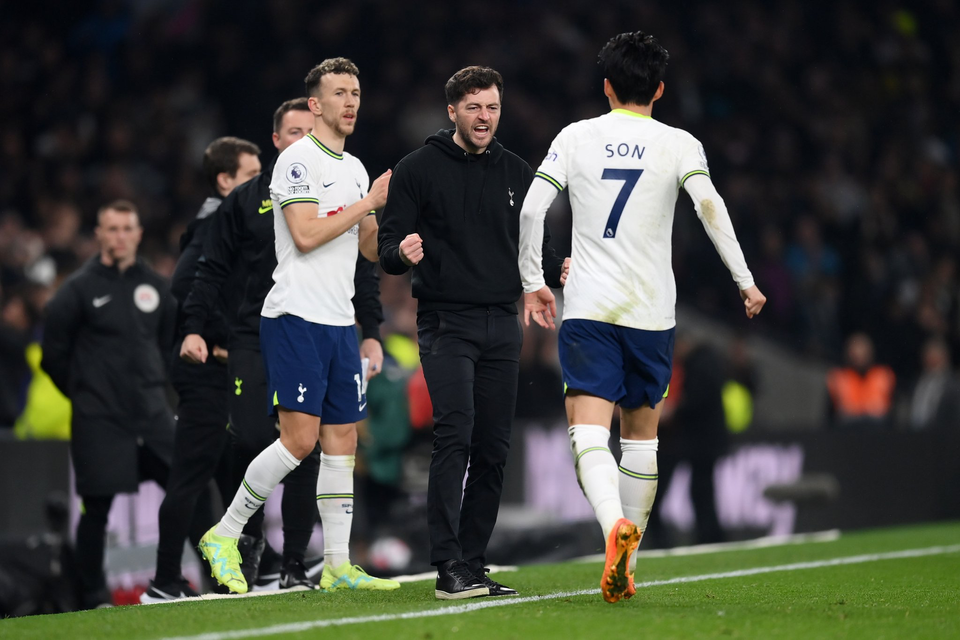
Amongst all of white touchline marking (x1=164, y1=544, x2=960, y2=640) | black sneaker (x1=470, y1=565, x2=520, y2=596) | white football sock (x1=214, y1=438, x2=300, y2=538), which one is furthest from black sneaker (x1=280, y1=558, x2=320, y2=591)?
white touchline marking (x1=164, y1=544, x2=960, y2=640)

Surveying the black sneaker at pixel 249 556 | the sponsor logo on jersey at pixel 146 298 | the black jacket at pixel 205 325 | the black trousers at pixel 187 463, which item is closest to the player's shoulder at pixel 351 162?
the black jacket at pixel 205 325

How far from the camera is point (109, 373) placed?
7.71 metres

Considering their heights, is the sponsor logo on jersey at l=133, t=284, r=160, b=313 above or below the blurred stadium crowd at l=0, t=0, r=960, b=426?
below

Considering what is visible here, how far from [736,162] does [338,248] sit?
1357cm

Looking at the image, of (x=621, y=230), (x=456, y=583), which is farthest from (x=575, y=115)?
(x=456, y=583)

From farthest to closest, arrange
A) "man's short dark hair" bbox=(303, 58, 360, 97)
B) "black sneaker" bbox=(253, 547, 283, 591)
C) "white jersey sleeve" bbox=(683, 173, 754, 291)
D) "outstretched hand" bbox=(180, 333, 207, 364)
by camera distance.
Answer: "black sneaker" bbox=(253, 547, 283, 591)
"outstretched hand" bbox=(180, 333, 207, 364)
"man's short dark hair" bbox=(303, 58, 360, 97)
"white jersey sleeve" bbox=(683, 173, 754, 291)

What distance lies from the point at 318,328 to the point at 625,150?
1.58 metres

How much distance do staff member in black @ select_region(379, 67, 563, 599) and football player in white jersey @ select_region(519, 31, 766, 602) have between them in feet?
1.16

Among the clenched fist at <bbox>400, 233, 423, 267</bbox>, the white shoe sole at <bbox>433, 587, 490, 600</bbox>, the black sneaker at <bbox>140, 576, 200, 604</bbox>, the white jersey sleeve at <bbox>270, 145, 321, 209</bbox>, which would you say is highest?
the white jersey sleeve at <bbox>270, 145, 321, 209</bbox>

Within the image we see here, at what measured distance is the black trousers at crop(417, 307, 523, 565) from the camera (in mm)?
5523

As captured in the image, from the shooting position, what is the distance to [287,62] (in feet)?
53.7

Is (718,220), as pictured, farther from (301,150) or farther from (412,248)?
(301,150)

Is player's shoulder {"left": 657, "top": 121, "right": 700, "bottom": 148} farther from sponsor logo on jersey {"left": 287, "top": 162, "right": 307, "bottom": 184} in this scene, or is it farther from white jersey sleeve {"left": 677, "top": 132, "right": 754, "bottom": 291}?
sponsor logo on jersey {"left": 287, "top": 162, "right": 307, "bottom": 184}

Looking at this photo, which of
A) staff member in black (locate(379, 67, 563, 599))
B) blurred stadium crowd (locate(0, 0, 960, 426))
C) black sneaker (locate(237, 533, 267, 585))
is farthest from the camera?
blurred stadium crowd (locate(0, 0, 960, 426))
